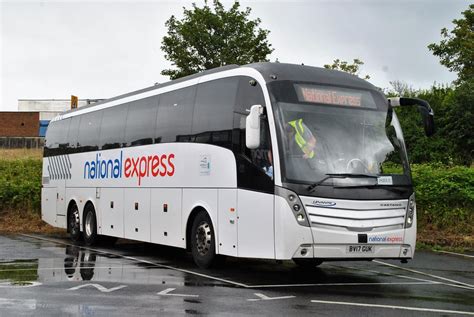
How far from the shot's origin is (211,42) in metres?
42.4

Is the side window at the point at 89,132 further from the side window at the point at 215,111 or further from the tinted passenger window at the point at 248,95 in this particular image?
the tinted passenger window at the point at 248,95

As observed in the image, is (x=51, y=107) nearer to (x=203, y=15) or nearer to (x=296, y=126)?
(x=203, y=15)

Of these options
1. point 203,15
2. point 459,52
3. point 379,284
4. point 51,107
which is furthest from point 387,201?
point 51,107

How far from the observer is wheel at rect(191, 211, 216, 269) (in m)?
13.7

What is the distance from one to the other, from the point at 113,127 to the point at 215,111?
566 centimetres

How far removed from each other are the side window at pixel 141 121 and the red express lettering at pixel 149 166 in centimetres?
40

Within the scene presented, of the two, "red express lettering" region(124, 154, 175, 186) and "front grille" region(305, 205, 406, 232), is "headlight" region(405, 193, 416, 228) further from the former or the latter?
"red express lettering" region(124, 154, 175, 186)

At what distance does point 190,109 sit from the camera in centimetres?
1495

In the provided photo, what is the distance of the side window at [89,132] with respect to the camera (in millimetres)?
19922

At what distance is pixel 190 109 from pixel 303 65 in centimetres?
274

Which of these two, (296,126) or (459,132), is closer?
(296,126)

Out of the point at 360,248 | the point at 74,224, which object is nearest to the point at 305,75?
the point at 360,248

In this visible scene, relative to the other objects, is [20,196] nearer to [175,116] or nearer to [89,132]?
[89,132]

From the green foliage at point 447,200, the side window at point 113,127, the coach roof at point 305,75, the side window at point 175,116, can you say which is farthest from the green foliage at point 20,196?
the coach roof at point 305,75
